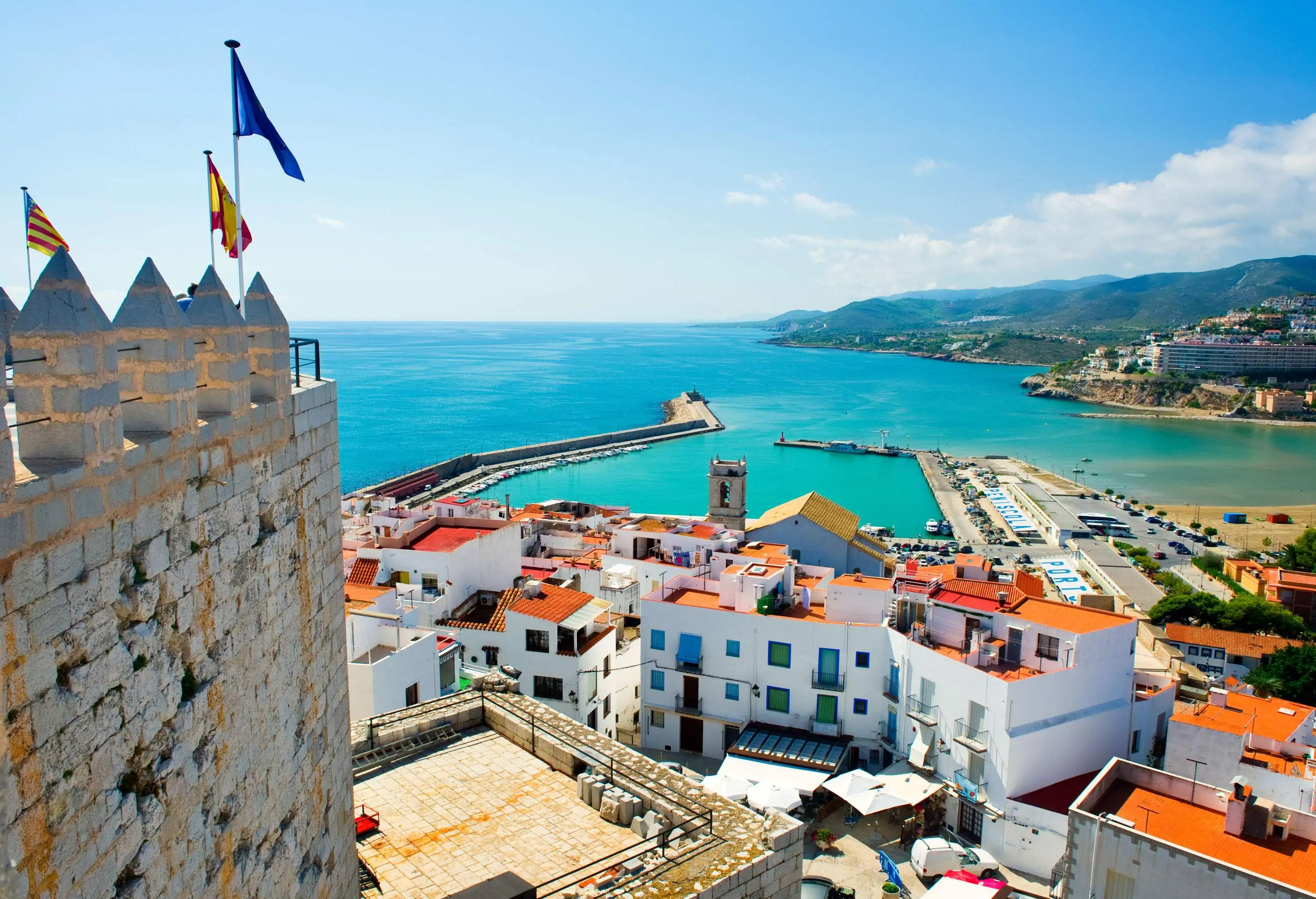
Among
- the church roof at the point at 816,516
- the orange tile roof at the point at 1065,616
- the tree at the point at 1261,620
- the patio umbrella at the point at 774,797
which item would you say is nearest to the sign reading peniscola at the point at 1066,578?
the tree at the point at 1261,620

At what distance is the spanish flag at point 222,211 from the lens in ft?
22.5

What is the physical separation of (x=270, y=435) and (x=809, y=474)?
274 ft

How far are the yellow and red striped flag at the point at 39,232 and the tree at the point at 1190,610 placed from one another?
128 ft

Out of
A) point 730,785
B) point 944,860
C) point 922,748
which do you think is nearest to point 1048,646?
point 922,748

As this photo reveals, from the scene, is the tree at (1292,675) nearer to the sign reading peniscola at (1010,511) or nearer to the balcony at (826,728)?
the balcony at (826,728)

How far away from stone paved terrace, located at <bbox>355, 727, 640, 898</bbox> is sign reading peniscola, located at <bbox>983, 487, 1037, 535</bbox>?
56352 mm

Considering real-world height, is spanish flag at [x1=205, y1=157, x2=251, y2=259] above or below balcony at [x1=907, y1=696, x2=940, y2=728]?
above

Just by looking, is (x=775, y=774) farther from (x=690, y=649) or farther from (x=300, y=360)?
(x=300, y=360)

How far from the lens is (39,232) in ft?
21.4

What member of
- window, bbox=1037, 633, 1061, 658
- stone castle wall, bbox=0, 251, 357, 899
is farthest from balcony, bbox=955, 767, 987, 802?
stone castle wall, bbox=0, 251, 357, 899

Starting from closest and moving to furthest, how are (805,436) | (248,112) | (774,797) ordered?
(248,112), (774,797), (805,436)

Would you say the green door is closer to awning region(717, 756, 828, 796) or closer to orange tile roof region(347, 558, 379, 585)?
awning region(717, 756, 828, 796)

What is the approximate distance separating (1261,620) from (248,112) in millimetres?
39829

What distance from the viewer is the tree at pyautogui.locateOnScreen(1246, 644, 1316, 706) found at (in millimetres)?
27828
